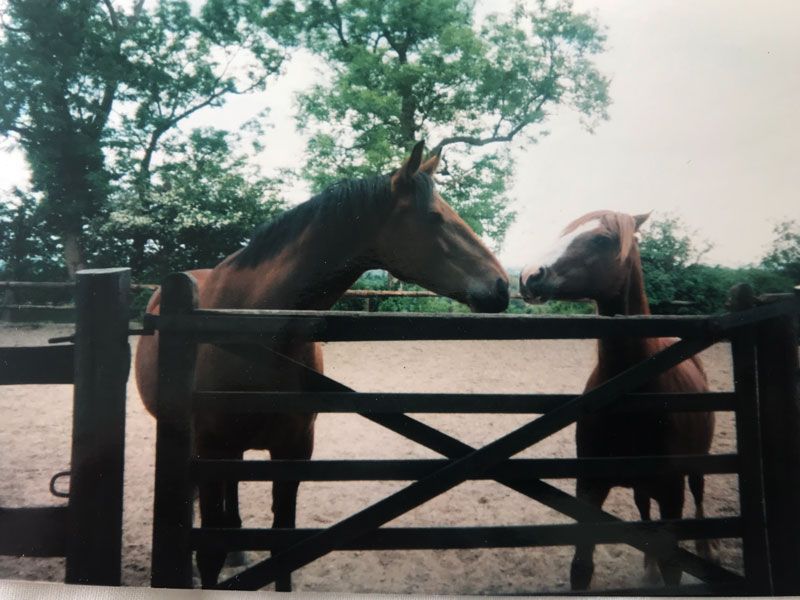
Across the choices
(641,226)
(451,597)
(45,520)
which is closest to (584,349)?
(641,226)

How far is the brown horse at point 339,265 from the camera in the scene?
1.67 m

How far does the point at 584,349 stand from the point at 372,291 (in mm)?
1915

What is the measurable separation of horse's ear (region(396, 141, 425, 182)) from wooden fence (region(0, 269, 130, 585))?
1093mm

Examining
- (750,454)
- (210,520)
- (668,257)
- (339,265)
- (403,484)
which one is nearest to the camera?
(750,454)

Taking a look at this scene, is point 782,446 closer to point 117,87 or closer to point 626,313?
point 626,313

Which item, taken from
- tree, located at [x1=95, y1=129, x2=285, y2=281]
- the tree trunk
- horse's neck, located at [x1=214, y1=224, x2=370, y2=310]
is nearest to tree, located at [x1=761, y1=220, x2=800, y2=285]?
horse's neck, located at [x1=214, y1=224, x2=370, y2=310]

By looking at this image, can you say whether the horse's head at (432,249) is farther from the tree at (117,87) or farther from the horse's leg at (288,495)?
the tree at (117,87)

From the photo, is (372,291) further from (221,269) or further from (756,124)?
(756,124)

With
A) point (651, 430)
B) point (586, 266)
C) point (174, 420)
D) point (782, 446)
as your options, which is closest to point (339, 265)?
point (174, 420)

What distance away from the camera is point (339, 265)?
1.72 meters

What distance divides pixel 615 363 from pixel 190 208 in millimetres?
2422

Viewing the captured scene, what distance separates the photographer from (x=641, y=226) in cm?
220

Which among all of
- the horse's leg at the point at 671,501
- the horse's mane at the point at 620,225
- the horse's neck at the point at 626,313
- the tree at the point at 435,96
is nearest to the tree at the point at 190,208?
the tree at the point at 435,96

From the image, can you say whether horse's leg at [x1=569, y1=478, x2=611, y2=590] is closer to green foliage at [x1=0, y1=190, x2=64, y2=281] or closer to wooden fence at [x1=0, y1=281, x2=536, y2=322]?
wooden fence at [x1=0, y1=281, x2=536, y2=322]
